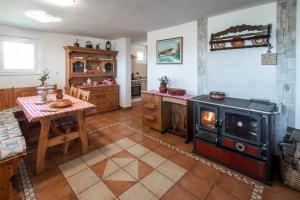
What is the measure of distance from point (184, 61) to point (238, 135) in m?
1.83

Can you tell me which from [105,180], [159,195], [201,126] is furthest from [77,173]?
[201,126]

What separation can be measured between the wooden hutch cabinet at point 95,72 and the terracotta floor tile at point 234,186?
3.53 meters

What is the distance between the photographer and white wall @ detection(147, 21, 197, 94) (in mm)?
3225

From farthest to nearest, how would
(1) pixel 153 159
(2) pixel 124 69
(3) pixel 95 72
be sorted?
(2) pixel 124 69 < (3) pixel 95 72 < (1) pixel 153 159

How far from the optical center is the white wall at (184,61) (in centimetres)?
322

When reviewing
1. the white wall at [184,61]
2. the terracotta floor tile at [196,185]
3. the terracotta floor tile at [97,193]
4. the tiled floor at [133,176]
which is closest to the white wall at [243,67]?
the white wall at [184,61]

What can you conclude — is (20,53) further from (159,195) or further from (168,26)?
(159,195)

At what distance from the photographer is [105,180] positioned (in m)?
1.96

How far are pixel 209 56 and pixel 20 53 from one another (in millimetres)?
4173

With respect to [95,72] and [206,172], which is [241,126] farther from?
[95,72]

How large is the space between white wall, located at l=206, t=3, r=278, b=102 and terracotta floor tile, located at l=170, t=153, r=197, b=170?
1270 millimetres

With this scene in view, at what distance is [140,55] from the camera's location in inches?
263

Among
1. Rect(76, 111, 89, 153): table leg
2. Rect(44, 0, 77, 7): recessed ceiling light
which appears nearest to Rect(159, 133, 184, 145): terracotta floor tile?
Rect(76, 111, 89, 153): table leg

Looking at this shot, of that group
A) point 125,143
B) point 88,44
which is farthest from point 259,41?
point 88,44
